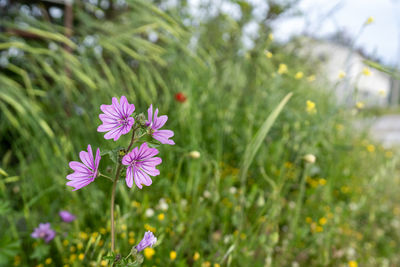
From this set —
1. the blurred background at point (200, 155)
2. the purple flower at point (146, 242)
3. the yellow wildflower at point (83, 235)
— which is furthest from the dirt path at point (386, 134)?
the purple flower at point (146, 242)

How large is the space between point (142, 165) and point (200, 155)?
67 centimetres

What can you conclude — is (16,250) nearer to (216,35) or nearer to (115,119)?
(115,119)

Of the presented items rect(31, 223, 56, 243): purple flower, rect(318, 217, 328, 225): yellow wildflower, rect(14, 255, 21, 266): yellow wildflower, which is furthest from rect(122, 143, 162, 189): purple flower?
rect(318, 217, 328, 225): yellow wildflower

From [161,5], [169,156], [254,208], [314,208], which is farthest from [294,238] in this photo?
[161,5]

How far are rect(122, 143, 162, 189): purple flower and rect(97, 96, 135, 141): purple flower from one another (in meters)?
0.05

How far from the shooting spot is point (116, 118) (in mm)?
523

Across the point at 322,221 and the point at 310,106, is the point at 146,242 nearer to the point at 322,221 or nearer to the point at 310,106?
the point at 310,106

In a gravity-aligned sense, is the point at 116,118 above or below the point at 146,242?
above

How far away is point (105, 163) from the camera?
1.56 meters

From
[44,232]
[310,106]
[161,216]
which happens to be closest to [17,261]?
[44,232]

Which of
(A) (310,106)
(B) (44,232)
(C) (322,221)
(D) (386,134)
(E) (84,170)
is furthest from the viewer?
(D) (386,134)

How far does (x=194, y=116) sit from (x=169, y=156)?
0.33 metres

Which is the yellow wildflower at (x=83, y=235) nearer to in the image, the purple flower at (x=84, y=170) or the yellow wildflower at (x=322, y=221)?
the purple flower at (x=84, y=170)

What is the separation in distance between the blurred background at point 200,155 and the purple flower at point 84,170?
25 cm
